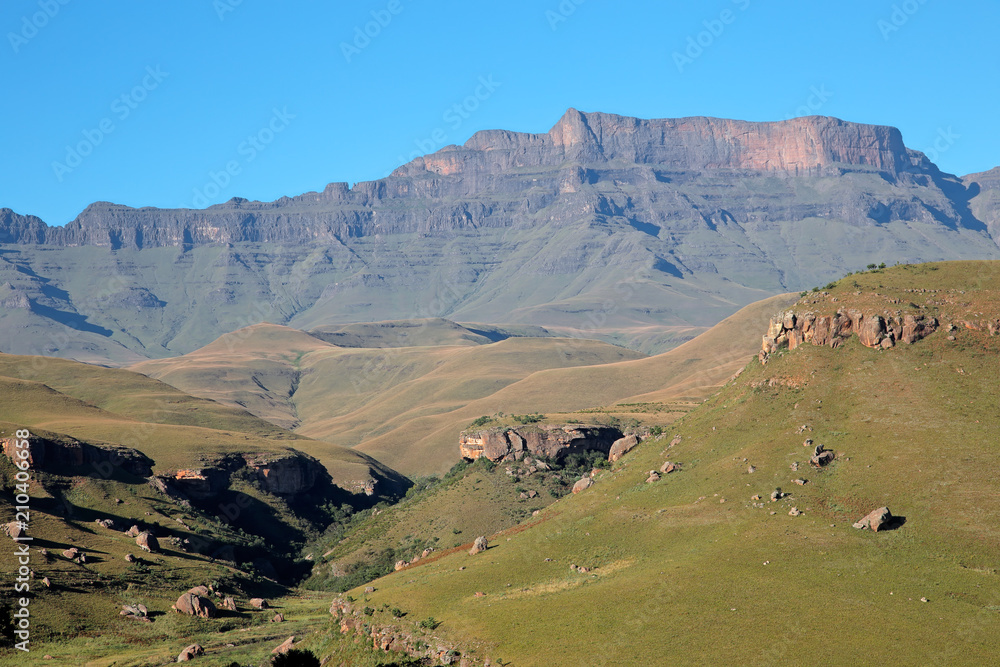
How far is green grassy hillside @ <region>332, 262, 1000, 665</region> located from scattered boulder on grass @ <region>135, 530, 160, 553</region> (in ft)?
110

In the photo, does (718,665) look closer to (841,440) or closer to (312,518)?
(841,440)

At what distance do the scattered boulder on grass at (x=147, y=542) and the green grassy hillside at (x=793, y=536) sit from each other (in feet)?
110

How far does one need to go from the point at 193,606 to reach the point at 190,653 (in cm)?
1374

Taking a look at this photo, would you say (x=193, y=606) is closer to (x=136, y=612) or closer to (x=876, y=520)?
(x=136, y=612)

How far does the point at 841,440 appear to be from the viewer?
69.0 metres

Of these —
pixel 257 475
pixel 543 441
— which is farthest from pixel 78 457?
pixel 543 441

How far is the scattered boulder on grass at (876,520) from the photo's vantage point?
191 feet

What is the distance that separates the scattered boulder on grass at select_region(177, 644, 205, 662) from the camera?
6931 cm

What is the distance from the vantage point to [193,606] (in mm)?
82938

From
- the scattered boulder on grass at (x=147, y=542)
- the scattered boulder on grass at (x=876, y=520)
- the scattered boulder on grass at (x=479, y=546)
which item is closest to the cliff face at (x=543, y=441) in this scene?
the scattered boulder on grass at (x=479, y=546)

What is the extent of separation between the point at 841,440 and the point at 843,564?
52.7 ft

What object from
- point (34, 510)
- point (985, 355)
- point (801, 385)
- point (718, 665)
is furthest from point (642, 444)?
point (34, 510)

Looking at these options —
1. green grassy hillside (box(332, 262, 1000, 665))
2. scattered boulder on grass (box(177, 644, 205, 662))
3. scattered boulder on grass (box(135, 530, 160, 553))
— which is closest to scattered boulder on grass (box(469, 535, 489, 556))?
green grassy hillside (box(332, 262, 1000, 665))

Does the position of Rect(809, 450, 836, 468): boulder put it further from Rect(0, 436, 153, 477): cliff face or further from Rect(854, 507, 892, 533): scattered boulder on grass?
Rect(0, 436, 153, 477): cliff face
